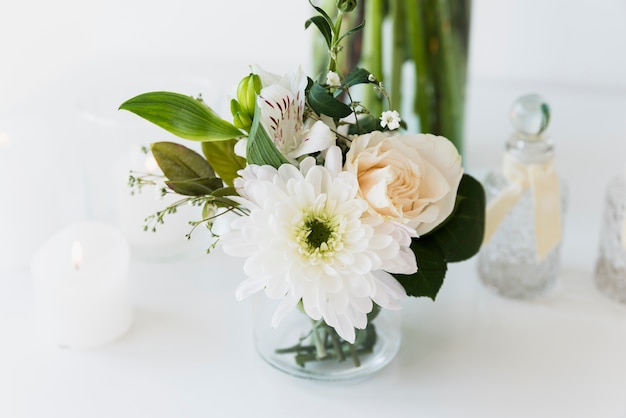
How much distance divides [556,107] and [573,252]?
348mm

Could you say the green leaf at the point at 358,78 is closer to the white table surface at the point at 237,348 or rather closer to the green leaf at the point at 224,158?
the green leaf at the point at 224,158

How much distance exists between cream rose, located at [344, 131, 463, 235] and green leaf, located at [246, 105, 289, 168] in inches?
2.0

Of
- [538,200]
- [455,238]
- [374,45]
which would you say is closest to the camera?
[455,238]

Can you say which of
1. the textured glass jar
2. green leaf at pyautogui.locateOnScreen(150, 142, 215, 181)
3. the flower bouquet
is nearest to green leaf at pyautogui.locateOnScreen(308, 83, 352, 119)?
the flower bouquet

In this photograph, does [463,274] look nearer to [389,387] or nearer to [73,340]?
[389,387]

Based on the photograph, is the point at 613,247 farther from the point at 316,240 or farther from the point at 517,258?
the point at 316,240

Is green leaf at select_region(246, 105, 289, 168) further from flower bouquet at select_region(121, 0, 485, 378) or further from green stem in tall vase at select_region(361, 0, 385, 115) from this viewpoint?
green stem in tall vase at select_region(361, 0, 385, 115)

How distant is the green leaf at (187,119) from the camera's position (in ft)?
2.09

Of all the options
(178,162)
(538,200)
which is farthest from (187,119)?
→ (538,200)

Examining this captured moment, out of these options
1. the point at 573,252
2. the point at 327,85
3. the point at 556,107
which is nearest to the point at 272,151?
the point at 327,85

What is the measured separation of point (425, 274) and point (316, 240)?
0.11 meters

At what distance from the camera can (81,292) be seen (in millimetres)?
778

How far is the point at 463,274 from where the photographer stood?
0.92 m

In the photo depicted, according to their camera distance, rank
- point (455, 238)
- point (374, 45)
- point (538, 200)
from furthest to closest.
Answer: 1. point (374, 45)
2. point (538, 200)
3. point (455, 238)
